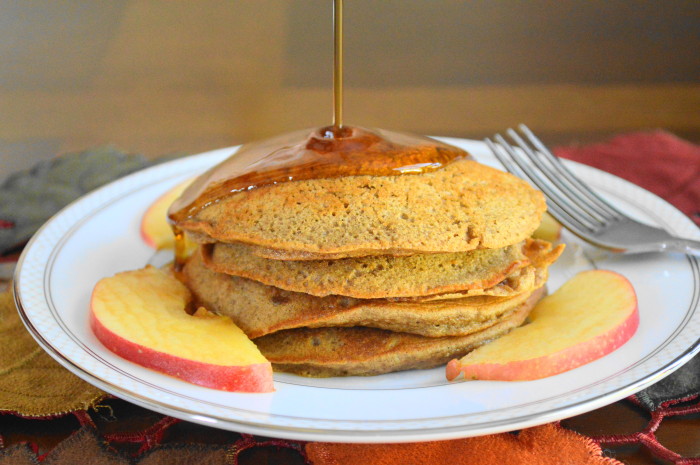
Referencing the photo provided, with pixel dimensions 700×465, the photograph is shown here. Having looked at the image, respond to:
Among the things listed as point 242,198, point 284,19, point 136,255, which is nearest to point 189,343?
point 242,198

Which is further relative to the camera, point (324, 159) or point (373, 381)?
point (324, 159)

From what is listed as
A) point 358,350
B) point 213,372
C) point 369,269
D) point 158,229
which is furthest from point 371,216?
point 158,229

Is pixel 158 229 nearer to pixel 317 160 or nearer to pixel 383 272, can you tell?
pixel 317 160

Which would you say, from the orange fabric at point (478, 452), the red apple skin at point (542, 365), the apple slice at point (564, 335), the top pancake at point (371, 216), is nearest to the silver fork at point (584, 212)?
the apple slice at point (564, 335)

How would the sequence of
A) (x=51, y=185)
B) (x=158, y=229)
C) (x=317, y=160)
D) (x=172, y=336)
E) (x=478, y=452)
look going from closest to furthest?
(x=478, y=452), (x=172, y=336), (x=317, y=160), (x=158, y=229), (x=51, y=185)

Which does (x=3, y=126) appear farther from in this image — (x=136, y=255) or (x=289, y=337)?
(x=289, y=337)

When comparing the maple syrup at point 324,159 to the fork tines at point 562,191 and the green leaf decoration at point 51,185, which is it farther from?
the green leaf decoration at point 51,185
